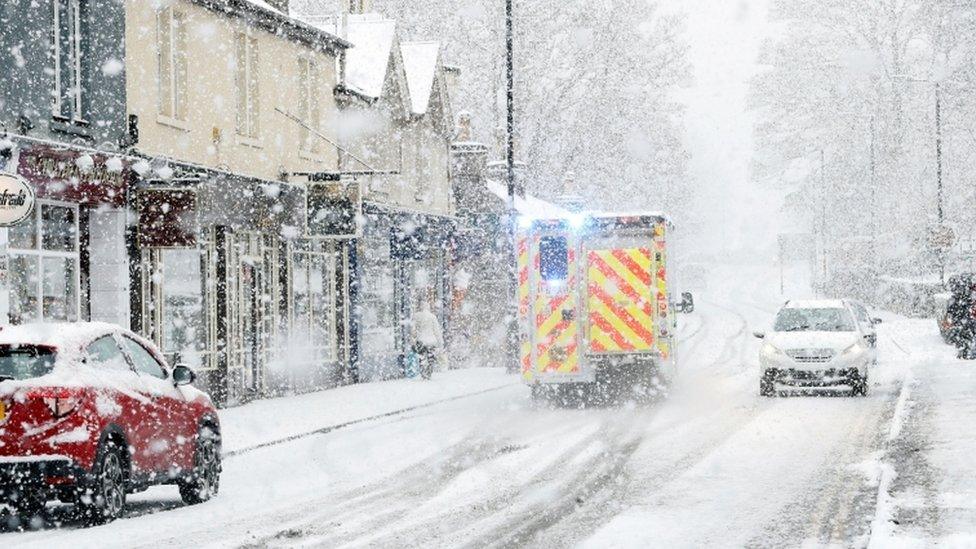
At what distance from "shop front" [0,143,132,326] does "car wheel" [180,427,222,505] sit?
17.1 feet

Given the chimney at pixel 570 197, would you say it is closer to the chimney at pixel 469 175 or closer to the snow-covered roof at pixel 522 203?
the snow-covered roof at pixel 522 203

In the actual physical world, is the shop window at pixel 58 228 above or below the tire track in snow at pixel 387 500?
above

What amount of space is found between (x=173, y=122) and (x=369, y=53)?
11672mm

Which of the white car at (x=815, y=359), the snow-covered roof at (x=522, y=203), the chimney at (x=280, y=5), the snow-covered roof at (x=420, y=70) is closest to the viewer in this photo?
the white car at (x=815, y=359)

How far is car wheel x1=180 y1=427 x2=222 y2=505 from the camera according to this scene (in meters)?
13.9

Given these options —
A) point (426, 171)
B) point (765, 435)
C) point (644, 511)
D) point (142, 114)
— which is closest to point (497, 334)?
point (426, 171)

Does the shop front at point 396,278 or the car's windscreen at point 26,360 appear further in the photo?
the shop front at point 396,278

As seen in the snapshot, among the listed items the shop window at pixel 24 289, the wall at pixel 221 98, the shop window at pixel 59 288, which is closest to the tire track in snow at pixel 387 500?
the shop window at pixel 24 289

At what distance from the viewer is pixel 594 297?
24453 mm

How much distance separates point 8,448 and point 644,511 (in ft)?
15.5

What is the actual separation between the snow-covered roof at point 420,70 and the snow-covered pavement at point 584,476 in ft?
39.0

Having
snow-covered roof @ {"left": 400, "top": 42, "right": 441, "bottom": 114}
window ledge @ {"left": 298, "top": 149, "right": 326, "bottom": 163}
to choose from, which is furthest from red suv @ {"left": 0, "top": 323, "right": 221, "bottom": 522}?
snow-covered roof @ {"left": 400, "top": 42, "right": 441, "bottom": 114}

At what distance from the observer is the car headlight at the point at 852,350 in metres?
25.8

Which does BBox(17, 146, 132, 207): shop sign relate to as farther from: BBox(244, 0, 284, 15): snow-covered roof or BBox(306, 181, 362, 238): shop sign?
BBox(306, 181, 362, 238): shop sign
